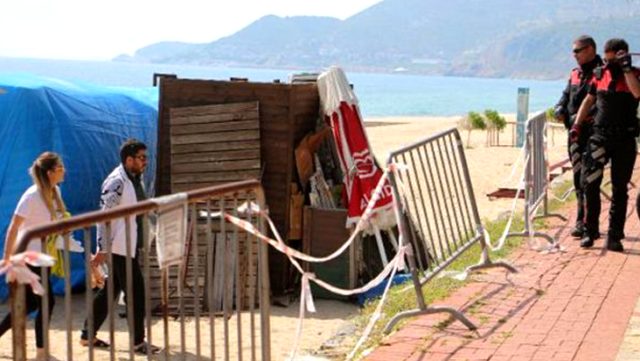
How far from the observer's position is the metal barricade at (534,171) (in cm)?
980

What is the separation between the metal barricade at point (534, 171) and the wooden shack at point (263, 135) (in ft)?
7.71

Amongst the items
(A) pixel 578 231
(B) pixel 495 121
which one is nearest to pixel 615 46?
(A) pixel 578 231

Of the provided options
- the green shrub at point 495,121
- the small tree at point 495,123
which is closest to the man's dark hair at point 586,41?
the small tree at point 495,123

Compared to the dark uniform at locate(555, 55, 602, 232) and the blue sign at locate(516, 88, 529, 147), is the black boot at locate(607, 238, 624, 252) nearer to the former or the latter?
the dark uniform at locate(555, 55, 602, 232)

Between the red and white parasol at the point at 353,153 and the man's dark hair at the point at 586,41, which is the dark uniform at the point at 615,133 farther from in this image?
the red and white parasol at the point at 353,153

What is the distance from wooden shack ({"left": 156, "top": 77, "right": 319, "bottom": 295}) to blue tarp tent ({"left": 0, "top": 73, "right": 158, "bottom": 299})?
908 mm

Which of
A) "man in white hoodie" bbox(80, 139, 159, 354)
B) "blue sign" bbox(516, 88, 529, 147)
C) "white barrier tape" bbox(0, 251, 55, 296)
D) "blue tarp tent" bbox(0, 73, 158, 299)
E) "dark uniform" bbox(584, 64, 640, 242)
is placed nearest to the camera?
"white barrier tape" bbox(0, 251, 55, 296)

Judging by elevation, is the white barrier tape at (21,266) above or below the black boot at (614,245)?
above

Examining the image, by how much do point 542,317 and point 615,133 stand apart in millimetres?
2650

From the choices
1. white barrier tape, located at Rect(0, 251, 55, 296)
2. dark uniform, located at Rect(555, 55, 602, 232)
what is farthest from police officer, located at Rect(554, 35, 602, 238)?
white barrier tape, located at Rect(0, 251, 55, 296)

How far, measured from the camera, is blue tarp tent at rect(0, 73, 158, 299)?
10.3 meters

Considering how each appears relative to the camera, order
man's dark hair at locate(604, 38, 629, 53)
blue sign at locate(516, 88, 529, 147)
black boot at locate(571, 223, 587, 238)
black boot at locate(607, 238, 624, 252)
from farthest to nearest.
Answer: blue sign at locate(516, 88, 529, 147) < black boot at locate(571, 223, 587, 238) < black boot at locate(607, 238, 624, 252) < man's dark hair at locate(604, 38, 629, 53)

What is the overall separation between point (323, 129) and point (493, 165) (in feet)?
53.0

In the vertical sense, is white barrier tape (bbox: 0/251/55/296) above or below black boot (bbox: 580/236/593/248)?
above
